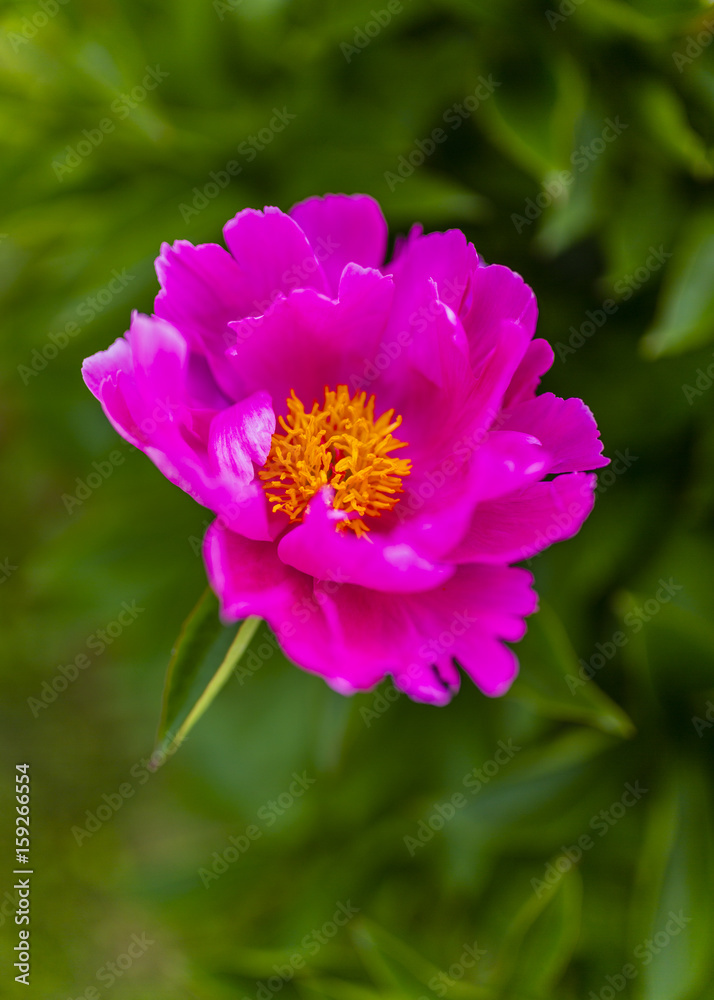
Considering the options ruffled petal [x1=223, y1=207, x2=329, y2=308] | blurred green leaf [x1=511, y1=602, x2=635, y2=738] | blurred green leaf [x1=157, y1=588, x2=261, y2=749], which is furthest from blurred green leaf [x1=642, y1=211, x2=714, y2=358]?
blurred green leaf [x1=157, y1=588, x2=261, y2=749]

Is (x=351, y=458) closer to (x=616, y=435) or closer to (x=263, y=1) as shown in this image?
(x=616, y=435)

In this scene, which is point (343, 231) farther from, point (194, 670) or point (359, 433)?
point (194, 670)

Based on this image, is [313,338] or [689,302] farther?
[689,302]

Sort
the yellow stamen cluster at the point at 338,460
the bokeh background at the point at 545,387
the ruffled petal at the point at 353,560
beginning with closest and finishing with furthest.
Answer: the ruffled petal at the point at 353,560
the yellow stamen cluster at the point at 338,460
the bokeh background at the point at 545,387

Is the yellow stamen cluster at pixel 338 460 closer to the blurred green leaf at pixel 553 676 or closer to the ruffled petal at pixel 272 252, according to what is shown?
the ruffled petal at pixel 272 252

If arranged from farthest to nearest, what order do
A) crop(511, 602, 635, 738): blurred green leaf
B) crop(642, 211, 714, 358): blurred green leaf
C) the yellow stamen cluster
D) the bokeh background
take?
the bokeh background → crop(642, 211, 714, 358): blurred green leaf → crop(511, 602, 635, 738): blurred green leaf → the yellow stamen cluster

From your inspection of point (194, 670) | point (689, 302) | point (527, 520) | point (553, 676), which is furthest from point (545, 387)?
point (194, 670)

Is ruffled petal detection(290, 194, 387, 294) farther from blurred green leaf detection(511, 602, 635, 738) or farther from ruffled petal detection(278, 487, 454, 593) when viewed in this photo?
blurred green leaf detection(511, 602, 635, 738)

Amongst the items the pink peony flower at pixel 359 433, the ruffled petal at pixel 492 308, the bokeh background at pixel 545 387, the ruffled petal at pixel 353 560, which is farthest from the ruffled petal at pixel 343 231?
the bokeh background at pixel 545 387
